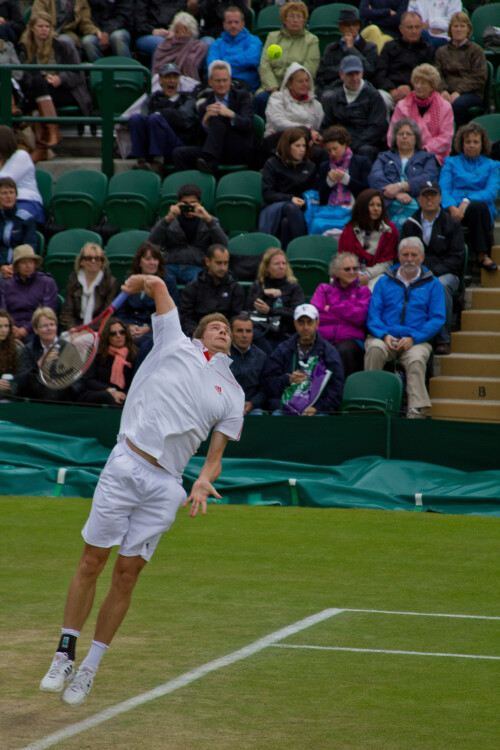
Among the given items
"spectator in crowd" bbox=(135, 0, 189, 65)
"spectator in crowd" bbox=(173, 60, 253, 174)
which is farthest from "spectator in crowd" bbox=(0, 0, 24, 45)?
"spectator in crowd" bbox=(173, 60, 253, 174)

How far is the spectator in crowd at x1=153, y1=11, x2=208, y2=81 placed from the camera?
15.7 metres

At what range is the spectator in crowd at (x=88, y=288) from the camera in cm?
1279

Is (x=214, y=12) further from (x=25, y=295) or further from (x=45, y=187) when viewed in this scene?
(x=25, y=295)

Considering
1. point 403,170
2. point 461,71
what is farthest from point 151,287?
point 461,71

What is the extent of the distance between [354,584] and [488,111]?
934 centimetres

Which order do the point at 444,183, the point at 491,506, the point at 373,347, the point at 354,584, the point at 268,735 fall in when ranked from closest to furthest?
the point at 268,735, the point at 354,584, the point at 491,506, the point at 373,347, the point at 444,183

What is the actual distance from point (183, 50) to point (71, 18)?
97.3 inches

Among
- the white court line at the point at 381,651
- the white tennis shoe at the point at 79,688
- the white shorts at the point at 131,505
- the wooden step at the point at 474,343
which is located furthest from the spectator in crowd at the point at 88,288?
the white tennis shoe at the point at 79,688

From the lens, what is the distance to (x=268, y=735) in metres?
5.11

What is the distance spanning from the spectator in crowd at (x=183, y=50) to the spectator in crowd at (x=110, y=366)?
16.6 feet

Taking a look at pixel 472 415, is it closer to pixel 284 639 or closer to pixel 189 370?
pixel 284 639

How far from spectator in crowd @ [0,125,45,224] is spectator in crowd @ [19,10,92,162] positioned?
1.36m

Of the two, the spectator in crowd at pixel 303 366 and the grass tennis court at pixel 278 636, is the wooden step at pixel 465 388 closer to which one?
the spectator in crowd at pixel 303 366

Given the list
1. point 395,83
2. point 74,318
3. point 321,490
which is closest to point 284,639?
point 321,490
